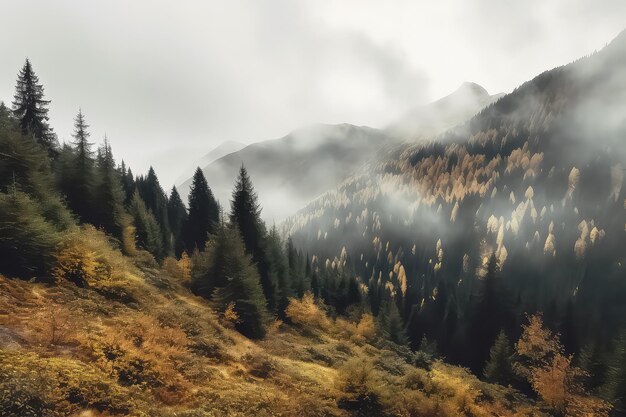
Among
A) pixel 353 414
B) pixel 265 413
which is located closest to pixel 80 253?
pixel 265 413

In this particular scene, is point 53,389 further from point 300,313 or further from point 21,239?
point 300,313

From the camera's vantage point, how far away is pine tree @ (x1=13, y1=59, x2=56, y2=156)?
1697 inches

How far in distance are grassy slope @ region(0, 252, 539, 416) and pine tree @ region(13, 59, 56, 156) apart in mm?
35755

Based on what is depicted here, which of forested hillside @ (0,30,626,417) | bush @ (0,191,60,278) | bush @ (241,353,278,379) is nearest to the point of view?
forested hillside @ (0,30,626,417)

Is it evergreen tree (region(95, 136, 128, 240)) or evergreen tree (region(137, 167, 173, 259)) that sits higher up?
evergreen tree (region(137, 167, 173, 259))

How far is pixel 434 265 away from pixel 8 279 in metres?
187

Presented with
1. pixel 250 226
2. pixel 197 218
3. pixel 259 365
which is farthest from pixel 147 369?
pixel 197 218

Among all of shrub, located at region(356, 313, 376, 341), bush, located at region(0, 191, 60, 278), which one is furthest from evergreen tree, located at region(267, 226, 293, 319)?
bush, located at region(0, 191, 60, 278)

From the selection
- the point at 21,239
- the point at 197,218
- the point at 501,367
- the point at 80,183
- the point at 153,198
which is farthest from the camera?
the point at 153,198

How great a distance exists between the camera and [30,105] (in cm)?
4375

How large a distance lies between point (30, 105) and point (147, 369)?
156 ft

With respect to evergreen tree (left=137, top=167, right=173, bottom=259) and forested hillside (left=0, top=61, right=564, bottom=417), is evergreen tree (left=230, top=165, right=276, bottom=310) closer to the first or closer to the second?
forested hillside (left=0, top=61, right=564, bottom=417)

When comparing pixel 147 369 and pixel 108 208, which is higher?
pixel 108 208

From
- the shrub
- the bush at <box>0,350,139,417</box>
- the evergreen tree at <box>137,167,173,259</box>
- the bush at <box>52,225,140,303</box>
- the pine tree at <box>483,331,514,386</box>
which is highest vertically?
the evergreen tree at <box>137,167,173,259</box>
